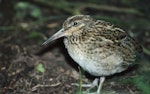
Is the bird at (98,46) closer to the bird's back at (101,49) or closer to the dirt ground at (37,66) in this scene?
the bird's back at (101,49)

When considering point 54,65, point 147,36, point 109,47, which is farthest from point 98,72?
point 147,36

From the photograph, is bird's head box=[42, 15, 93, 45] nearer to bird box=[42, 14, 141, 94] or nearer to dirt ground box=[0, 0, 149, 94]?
bird box=[42, 14, 141, 94]

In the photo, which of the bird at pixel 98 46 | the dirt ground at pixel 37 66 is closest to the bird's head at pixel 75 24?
the bird at pixel 98 46

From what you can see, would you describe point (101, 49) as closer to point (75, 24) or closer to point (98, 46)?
point (98, 46)

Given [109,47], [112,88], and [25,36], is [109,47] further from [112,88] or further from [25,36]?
[25,36]

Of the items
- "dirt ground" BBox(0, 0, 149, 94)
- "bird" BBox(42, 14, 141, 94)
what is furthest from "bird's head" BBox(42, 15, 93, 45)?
"dirt ground" BBox(0, 0, 149, 94)

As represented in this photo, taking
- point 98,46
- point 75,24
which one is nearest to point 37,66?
point 75,24
